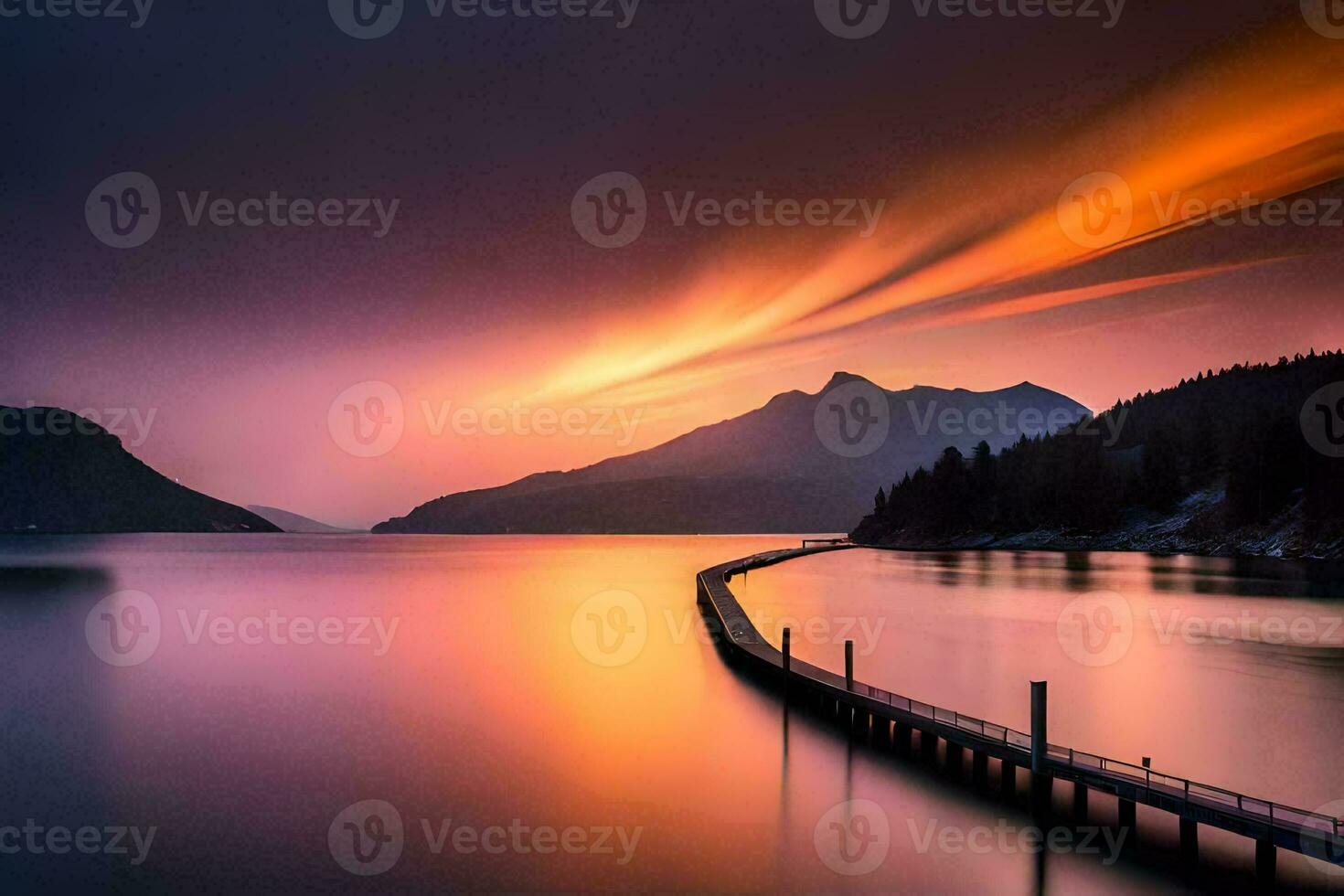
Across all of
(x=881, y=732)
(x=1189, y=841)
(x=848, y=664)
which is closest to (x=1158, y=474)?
(x=848, y=664)

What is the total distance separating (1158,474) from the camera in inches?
6225

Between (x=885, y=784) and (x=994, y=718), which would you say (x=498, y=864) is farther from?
(x=994, y=718)

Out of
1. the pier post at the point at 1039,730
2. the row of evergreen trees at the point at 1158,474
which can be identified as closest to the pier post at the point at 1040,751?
the pier post at the point at 1039,730

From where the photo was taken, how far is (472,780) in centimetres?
2544

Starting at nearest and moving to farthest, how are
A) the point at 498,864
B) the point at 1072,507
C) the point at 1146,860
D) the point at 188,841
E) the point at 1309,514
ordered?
the point at 1146,860 → the point at 498,864 → the point at 188,841 → the point at 1309,514 → the point at 1072,507

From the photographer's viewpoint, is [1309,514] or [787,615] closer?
[787,615]

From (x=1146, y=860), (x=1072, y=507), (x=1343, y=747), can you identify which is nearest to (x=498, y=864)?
(x=1146, y=860)

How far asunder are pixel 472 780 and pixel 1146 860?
53.2 ft

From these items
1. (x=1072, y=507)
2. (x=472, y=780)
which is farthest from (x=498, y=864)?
(x=1072, y=507)

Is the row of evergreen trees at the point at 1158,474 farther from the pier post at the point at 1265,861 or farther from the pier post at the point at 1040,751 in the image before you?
the pier post at the point at 1265,861

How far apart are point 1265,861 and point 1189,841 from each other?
1.72 meters

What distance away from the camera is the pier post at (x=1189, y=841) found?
17359 mm

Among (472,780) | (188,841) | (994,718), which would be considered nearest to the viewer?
(188,841)

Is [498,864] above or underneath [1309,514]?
underneath
